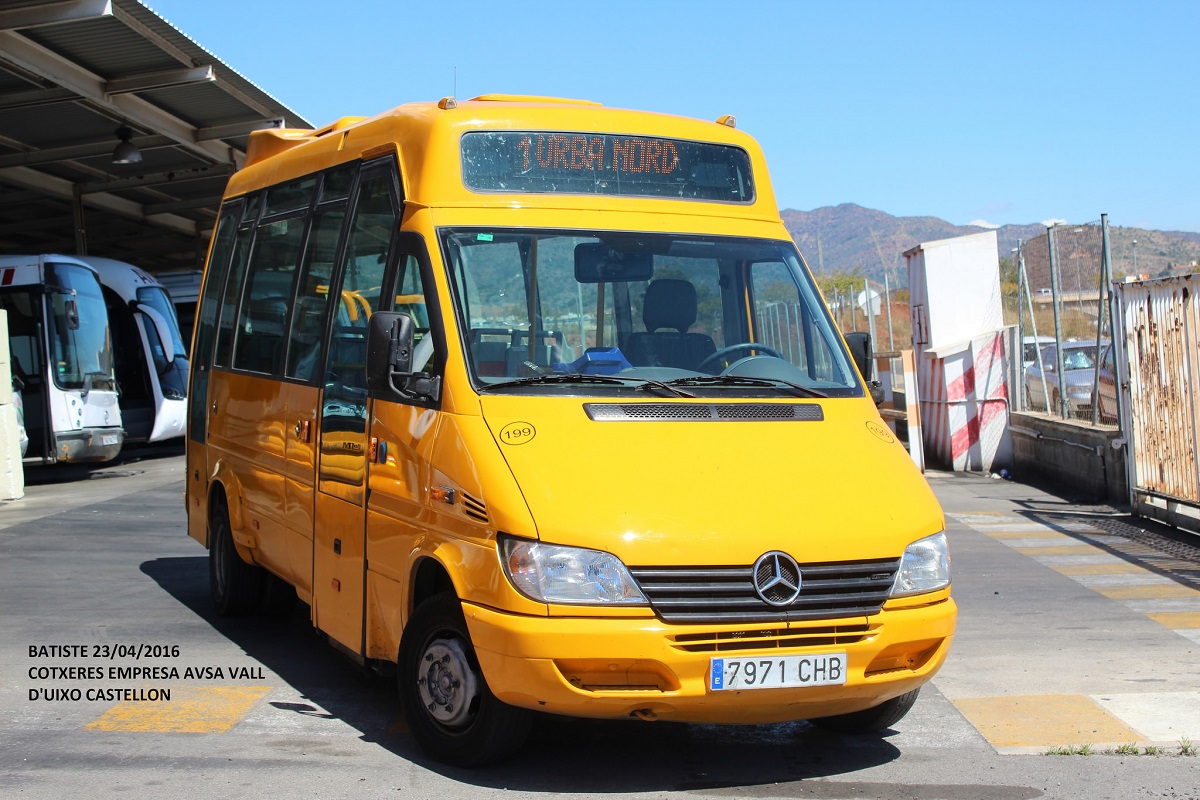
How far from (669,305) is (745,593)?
1.84 metres

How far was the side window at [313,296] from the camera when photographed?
7.41 m

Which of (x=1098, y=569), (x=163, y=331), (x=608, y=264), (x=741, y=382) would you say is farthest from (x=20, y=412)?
(x=741, y=382)

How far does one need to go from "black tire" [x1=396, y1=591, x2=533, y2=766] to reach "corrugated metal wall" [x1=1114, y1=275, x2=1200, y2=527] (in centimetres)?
909

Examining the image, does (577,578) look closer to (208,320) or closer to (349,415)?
(349,415)

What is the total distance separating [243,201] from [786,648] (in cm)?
568

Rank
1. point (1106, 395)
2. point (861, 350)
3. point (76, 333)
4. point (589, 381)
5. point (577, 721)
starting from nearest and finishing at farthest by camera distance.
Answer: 1. point (589, 381)
2. point (577, 721)
3. point (861, 350)
4. point (1106, 395)
5. point (76, 333)

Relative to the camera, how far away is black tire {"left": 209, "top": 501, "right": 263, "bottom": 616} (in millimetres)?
8992

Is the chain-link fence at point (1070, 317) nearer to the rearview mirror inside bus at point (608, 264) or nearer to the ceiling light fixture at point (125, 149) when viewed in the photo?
the rearview mirror inside bus at point (608, 264)

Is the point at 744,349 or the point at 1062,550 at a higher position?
the point at 744,349

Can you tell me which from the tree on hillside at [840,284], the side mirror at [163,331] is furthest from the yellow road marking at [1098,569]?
the side mirror at [163,331]

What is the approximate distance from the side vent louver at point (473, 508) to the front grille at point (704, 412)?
617mm

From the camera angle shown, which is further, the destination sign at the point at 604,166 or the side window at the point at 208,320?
the side window at the point at 208,320

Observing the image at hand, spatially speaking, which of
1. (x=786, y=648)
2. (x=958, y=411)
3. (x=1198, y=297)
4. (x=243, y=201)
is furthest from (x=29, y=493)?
(x=786, y=648)

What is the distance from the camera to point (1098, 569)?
11359 mm
